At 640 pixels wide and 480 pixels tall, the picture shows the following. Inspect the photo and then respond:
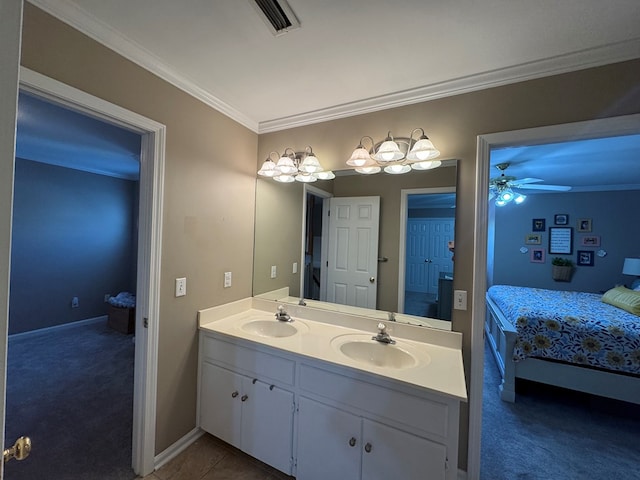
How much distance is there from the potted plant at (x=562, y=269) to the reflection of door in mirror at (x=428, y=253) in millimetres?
4357

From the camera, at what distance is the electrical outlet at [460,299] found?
1.64 metres

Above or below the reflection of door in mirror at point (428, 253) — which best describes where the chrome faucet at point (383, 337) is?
below

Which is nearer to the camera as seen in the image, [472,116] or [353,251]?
[472,116]

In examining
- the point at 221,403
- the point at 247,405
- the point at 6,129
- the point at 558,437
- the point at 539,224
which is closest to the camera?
the point at 6,129

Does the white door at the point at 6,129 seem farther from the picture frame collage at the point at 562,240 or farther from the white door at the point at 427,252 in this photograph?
the picture frame collage at the point at 562,240

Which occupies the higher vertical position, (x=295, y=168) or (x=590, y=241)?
(x=295, y=168)

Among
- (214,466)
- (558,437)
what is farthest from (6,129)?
(558,437)

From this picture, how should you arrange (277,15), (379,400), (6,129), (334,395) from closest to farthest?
1. (6,129)
2. (277,15)
3. (379,400)
4. (334,395)

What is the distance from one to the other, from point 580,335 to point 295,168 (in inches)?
114

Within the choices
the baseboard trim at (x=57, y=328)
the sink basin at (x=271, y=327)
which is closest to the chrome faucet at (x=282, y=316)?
the sink basin at (x=271, y=327)

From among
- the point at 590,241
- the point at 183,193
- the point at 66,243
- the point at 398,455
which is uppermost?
the point at 183,193

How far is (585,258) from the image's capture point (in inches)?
179

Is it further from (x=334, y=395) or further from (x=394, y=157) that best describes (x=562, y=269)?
(x=334, y=395)

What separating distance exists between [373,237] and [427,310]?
64cm
